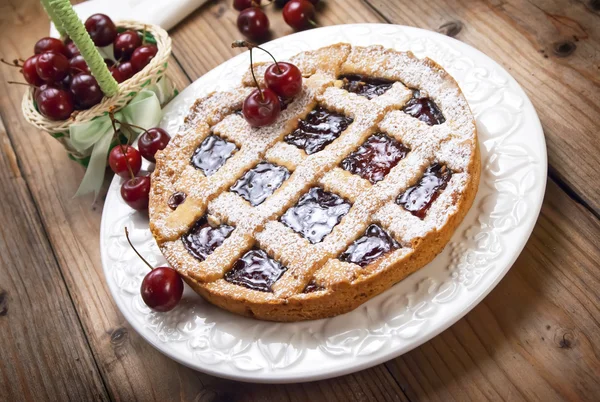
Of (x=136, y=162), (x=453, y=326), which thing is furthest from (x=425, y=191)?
(x=136, y=162)

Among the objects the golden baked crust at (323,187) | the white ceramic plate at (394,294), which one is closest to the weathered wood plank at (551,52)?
the white ceramic plate at (394,294)

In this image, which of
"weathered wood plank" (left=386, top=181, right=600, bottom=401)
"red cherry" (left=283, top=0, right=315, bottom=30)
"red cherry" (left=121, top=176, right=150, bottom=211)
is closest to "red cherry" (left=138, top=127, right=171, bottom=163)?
"red cherry" (left=121, top=176, right=150, bottom=211)

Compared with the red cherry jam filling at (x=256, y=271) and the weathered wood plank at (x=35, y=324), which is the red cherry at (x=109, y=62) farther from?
the red cherry jam filling at (x=256, y=271)

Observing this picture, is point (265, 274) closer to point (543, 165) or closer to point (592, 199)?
point (543, 165)

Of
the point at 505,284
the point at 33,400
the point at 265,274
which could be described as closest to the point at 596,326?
the point at 505,284

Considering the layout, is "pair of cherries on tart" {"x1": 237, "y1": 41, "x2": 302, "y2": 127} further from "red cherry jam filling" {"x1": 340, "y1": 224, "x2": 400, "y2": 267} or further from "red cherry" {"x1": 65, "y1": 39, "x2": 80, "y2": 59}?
"red cherry" {"x1": 65, "y1": 39, "x2": 80, "y2": 59}

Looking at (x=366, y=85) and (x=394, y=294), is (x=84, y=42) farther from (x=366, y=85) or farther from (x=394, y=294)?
(x=394, y=294)
